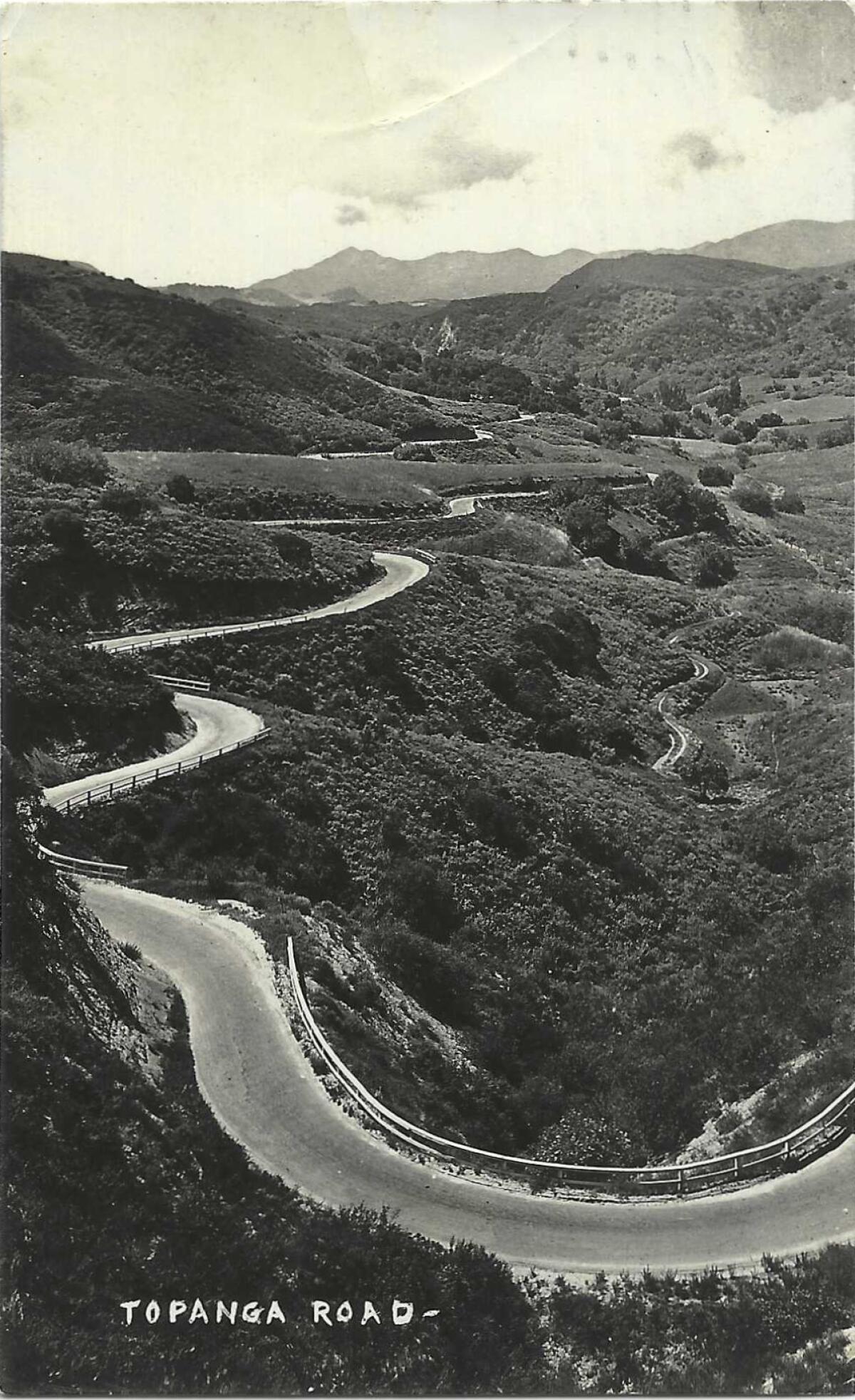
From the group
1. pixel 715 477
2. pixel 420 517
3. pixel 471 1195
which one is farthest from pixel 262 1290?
pixel 715 477

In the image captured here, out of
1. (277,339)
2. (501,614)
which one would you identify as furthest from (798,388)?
(501,614)

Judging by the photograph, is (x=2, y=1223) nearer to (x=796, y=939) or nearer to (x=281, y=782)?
(x=281, y=782)

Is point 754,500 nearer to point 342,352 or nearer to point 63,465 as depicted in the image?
point 342,352

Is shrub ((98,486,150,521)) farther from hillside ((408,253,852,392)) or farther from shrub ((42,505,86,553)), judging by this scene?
hillside ((408,253,852,392))

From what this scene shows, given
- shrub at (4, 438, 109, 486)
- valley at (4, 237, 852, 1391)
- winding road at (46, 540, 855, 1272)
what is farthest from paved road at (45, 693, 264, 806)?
shrub at (4, 438, 109, 486)

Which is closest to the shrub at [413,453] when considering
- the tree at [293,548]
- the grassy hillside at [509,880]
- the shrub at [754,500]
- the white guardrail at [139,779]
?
the shrub at [754,500]

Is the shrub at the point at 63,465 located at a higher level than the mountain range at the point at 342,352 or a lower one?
lower

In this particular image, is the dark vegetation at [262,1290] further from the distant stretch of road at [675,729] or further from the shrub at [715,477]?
the shrub at [715,477]
